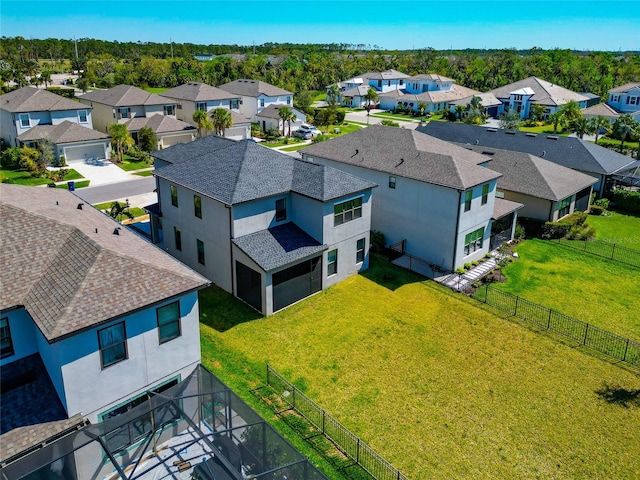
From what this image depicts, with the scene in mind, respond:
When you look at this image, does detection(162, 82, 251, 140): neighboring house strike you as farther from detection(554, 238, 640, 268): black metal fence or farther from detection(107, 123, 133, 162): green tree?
detection(554, 238, 640, 268): black metal fence

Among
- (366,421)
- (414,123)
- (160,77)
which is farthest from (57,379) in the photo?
(160,77)

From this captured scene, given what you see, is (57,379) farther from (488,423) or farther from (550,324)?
(550,324)

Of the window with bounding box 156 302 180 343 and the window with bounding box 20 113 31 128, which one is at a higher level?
the window with bounding box 20 113 31 128

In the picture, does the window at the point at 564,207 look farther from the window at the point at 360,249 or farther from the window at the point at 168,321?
the window at the point at 168,321

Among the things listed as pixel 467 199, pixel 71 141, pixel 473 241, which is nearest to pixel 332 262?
pixel 467 199

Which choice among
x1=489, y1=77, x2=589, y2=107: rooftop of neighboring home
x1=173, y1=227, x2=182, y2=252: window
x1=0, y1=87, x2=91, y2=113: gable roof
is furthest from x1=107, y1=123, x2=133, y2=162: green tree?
x1=489, y1=77, x2=589, y2=107: rooftop of neighboring home
